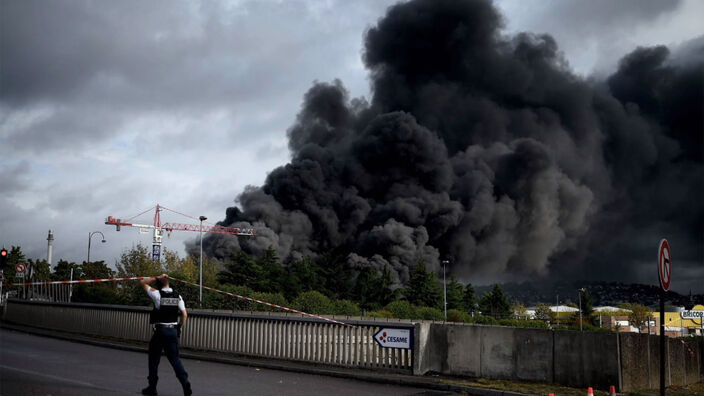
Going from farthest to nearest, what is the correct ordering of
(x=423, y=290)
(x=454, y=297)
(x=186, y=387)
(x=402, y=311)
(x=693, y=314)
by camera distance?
(x=454, y=297) → (x=423, y=290) → (x=402, y=311) → (x=693, y=314) → (x=186, y=387)

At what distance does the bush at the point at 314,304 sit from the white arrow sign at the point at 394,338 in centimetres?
1967

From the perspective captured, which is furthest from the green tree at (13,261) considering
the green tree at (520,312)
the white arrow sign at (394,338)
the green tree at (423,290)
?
the green tree at (520,312)

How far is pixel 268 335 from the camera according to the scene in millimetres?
13242

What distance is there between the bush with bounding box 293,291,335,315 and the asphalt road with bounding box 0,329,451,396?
61.0 ft

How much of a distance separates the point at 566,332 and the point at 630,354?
3.73ft

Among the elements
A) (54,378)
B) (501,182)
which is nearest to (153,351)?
(54,378)

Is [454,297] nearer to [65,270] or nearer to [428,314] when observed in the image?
[428,314]

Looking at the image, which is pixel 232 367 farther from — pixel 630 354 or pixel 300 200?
pixel 300 200

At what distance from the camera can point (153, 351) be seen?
816 cm

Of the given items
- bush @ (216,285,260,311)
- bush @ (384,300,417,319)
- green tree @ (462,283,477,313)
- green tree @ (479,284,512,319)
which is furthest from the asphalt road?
green tree @ (462,283,477,313)

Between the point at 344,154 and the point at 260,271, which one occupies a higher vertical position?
the point at 344,154

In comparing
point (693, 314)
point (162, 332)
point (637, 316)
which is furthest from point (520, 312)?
point (162, 332)

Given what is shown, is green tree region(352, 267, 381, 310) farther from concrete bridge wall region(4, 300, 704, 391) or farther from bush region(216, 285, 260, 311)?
concrete bridge wall region(4, 300, 704, 391)

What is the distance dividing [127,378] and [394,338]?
192 inches
